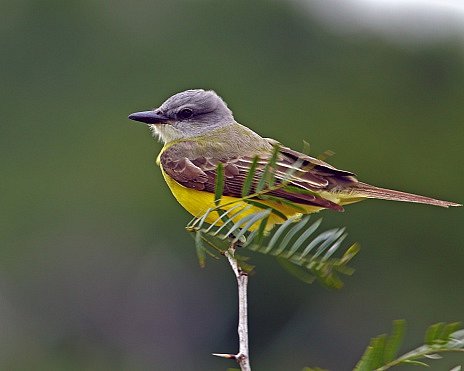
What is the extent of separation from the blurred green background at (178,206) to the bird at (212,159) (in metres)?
14.2

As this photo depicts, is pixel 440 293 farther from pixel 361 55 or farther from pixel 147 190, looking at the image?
pixel 361 55

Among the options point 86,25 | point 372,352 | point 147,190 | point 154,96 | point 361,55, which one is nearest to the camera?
point 372,352

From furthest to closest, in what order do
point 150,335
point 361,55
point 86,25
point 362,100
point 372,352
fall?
point 86,25
point 361,55
point 362,100
point 150,335
point 372,352

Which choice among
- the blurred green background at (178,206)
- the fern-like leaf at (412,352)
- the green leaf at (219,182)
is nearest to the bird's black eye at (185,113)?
the green leaf at (219,182)

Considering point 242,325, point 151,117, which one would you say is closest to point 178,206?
point 151,117

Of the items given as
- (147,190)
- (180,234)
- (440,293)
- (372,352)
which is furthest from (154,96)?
(372,352)

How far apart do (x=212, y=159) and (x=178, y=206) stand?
1903cm

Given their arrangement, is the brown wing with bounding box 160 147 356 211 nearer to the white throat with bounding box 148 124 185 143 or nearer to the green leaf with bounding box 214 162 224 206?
the white throat with bounding box 148 124 185 143

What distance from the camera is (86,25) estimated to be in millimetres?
39438

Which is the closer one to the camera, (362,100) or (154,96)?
(154,96)

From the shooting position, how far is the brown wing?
3066mm

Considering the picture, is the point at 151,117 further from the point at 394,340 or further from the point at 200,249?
the point at 394,340

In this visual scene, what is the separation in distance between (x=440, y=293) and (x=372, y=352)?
78.4 feet

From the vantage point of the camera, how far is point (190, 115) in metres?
4.34
